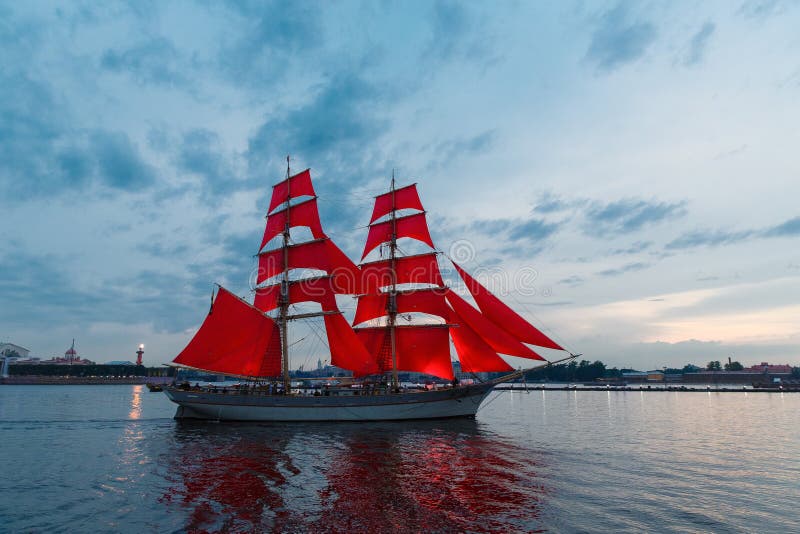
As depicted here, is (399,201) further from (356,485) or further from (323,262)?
(356,485)

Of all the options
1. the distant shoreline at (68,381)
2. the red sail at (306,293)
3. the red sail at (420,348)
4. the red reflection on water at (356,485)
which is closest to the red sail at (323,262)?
the red sail at (306,293)

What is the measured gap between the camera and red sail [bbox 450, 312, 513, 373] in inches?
1638

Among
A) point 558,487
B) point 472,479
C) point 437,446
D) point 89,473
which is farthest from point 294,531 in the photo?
point 437,446

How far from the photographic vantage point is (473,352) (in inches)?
1686

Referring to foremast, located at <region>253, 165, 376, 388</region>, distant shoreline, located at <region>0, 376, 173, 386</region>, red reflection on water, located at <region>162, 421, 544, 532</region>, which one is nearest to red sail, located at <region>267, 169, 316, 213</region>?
foremast, located at <region>253, 165, 376, 388</region>

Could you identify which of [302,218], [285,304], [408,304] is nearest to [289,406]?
[285,304]

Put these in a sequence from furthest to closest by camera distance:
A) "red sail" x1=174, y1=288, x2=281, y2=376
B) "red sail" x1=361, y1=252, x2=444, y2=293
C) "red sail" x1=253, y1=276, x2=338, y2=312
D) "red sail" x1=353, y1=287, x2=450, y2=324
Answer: "red sail" x1=361, y1=252, x2=444, y2=293 < "red sail" x1=353, y1=287, x2=450, y2=324 < "red sail" x1=253, y1=276, x2=338, y2=312 < "red sail" x1=174, y1=288, x2=281, y2=376

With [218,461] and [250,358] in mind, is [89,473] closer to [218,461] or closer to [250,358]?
[218,461]

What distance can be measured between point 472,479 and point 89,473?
17.8 m

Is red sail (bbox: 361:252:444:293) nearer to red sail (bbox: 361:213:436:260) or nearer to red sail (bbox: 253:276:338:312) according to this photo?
red sail (bbox: 361:213:436:260)

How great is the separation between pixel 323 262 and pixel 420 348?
13.4 metres

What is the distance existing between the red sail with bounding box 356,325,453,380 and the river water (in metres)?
10.7

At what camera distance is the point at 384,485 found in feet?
60.6

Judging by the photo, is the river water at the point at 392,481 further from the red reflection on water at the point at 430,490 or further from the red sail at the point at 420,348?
the red sail at the point at 420,348
